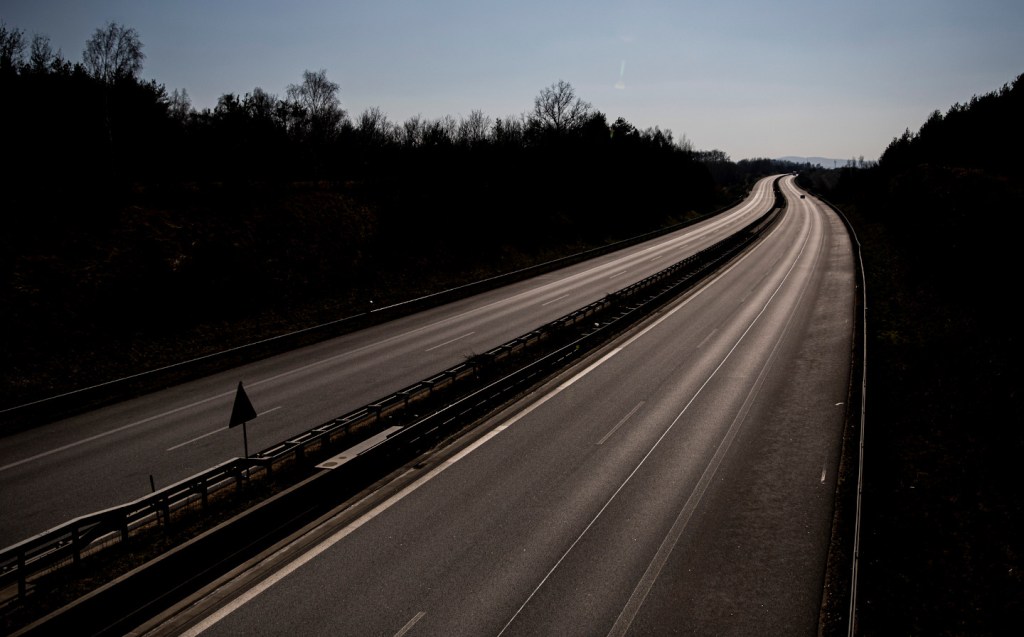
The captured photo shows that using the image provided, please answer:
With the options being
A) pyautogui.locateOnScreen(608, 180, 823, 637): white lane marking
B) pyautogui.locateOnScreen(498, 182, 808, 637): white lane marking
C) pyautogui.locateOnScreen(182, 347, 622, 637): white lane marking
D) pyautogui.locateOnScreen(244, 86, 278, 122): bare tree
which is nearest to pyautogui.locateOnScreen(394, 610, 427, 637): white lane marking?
pyautogui.locateOnScreen(498, 182, 808, 637): white lane marking

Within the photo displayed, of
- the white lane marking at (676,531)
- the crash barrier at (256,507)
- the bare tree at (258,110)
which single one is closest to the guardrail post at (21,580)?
the crash barrier at (256,507)

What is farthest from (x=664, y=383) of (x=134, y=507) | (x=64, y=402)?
(x=64, y=402)

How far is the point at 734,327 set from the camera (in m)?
26.8

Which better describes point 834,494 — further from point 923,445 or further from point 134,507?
point 134,507

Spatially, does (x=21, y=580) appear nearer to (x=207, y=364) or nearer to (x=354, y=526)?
(x=354, y=526)

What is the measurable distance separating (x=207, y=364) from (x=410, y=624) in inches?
682

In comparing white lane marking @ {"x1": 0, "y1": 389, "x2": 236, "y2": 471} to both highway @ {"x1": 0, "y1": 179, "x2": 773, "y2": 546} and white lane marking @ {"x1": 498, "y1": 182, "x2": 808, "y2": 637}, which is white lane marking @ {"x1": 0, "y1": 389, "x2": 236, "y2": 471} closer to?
highway @ {"x1": 0, "y1": 179, "x2": 773, "y2": 546}

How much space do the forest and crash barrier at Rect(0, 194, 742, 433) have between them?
5.03 feet

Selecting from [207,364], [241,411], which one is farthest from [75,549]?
[207,364]

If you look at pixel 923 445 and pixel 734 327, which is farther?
pixel 734 327

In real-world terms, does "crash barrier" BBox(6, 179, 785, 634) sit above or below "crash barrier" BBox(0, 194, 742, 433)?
below

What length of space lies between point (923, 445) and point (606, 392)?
852 centimetres

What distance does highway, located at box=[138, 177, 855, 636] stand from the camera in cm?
831

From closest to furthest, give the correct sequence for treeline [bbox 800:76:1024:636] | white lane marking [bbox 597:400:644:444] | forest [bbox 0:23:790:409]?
1. treeline [bbox 800:76:1024:636]
2. white lane marking [bbox 597:400:644:444]
3. forest [bbox 0:23:790:409]
